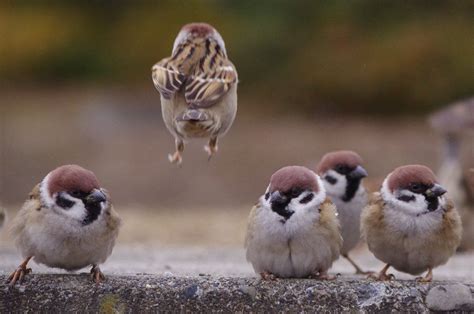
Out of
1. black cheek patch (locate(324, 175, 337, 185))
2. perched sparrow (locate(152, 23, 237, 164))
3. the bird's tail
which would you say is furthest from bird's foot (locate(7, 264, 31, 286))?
→ black cheek patch (locate(324, 175, 337, 185))

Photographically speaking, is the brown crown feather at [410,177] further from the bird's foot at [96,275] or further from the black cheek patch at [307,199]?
the bird's foot at [96,275]

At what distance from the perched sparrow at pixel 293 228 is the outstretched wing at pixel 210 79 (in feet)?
1.57

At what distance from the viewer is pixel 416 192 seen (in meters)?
4.41

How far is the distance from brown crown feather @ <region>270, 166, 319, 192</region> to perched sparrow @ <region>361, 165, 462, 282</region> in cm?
41

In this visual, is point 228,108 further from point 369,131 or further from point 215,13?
point 215,13

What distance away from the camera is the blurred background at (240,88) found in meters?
13.7

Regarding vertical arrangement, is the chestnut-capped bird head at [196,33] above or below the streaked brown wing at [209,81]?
above

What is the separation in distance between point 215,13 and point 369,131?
3356 mm

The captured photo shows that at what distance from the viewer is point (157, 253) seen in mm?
6355

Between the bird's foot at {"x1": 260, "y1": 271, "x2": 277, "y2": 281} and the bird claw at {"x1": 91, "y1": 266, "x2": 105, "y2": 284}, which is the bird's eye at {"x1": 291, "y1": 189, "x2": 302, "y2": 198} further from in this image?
the bird claw at {"x1": 91, "y1": 266, "x2": 105, "y2": 284}

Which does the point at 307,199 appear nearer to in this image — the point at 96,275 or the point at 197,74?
the point at 197,74

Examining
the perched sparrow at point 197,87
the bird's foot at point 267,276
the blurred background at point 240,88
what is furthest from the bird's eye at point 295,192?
the blurred background at point 240,88

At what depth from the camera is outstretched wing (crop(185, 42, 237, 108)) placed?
4.40 metres

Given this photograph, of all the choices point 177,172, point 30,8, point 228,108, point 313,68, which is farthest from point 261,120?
point 228,108
